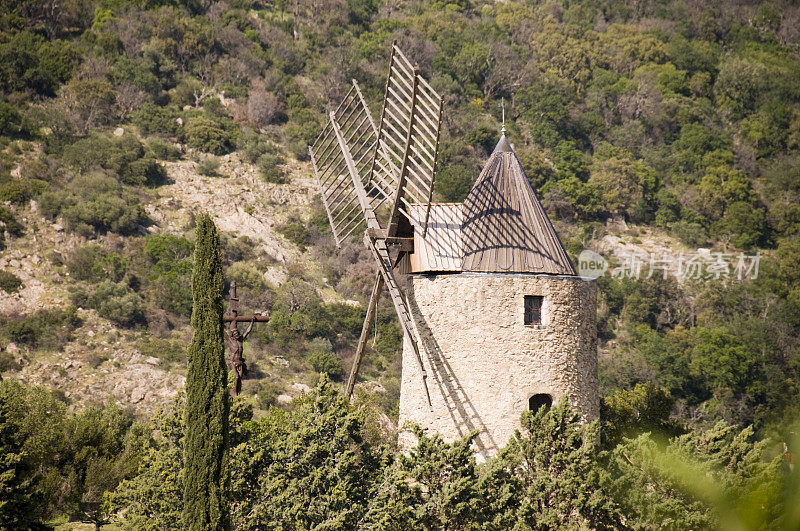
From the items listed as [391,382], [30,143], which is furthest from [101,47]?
[391,382]

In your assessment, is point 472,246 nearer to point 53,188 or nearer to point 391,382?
point 391,382

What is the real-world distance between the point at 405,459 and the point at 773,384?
29075 mm

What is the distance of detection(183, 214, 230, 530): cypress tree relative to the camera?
10.1m

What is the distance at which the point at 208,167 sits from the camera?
128ft

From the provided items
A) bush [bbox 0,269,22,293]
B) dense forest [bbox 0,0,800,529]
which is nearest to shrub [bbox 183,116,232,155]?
dense forest [bbox 0,0,800,529]

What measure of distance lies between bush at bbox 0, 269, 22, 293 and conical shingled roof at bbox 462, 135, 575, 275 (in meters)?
20.8

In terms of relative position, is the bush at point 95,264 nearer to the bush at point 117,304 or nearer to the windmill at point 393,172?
the bush at point 117,304

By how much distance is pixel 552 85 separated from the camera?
5312 cm

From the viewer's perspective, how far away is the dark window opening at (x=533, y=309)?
1255cm

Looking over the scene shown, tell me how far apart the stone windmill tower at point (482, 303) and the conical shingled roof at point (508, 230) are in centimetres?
2

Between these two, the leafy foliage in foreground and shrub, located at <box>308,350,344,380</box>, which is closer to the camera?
the leafy foliage in foreground

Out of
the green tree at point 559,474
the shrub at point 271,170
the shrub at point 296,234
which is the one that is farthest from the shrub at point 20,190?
the green tree at point 559,474

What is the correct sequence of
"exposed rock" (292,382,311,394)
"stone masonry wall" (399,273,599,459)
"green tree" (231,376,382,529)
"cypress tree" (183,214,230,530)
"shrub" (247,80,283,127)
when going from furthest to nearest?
"shrub" (247,80,283,127) < "exposed rock" (292,382,311,394) < "stone masonry wall" (399,273,599,459) < "green tree" (231,376,382,529) < "cypress tree" (183,214,230,530)

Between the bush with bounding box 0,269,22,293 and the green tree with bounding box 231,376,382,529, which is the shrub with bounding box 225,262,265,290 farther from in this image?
the green tree with bounding box 231,376,382,529
